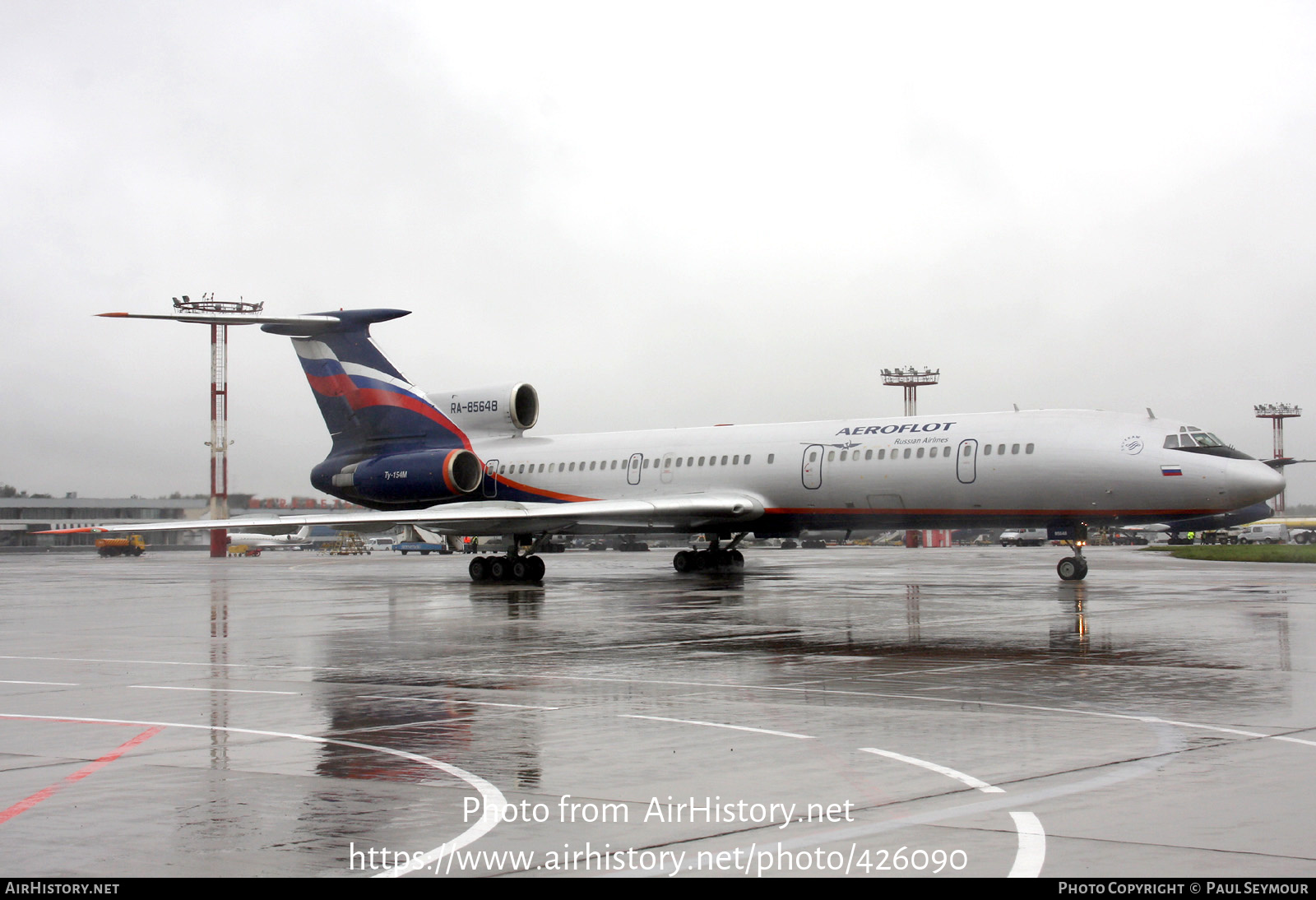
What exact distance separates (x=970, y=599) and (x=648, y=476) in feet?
39.7

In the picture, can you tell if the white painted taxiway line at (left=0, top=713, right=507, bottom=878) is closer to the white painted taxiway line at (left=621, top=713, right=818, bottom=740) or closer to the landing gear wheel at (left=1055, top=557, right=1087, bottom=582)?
the white painted taxiway line at (left=621, top=713, right=818, bottom=740)

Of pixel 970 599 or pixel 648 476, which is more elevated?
pixel 648 476

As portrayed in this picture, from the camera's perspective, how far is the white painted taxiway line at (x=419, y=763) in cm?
517

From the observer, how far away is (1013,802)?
19.6 feet

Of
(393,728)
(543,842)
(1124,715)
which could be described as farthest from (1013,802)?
(393,728)

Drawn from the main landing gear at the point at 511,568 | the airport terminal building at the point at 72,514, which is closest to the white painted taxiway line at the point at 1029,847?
the main landing gear at the point at 511,568

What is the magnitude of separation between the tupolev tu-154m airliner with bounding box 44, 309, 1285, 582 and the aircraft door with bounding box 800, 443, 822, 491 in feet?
0.10

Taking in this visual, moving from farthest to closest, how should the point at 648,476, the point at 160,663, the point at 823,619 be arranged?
the point at 648,476, the point at 823,619, the point at 160,663

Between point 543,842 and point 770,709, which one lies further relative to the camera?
point 770,709

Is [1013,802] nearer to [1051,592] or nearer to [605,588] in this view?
[1051,592]

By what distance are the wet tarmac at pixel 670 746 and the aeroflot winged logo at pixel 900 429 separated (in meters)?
9.49

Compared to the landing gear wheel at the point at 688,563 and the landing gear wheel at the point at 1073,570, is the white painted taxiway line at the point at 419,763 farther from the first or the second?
the landing gear wheel at the point at 688,563

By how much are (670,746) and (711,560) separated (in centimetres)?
2494
